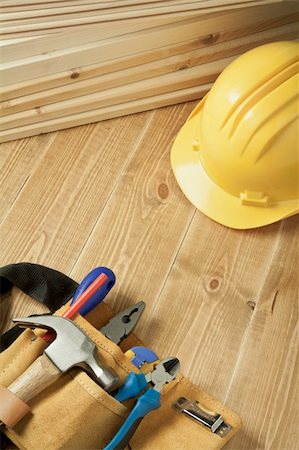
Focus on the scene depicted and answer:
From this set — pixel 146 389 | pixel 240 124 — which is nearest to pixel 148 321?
pixel 146 389

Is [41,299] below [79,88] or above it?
below

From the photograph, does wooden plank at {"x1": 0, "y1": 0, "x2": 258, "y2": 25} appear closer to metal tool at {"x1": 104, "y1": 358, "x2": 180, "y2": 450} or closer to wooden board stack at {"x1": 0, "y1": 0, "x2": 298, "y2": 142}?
wooden board stack at {"x1": 0, "y1": 0, "x2": 298, "y2": 142}

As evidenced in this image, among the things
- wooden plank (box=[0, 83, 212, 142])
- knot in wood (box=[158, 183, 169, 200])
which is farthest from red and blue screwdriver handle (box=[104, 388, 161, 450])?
wooden plank (box=[0, 83, 212, 142])

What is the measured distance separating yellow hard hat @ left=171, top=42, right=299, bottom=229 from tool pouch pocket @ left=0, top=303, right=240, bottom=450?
1.43ft

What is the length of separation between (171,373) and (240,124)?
544 millimetres

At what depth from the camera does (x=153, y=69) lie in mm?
1492

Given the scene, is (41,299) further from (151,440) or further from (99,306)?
(151,440)

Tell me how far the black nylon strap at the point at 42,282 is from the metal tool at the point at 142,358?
0.19 meters

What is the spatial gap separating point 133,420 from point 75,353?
0.52 ft

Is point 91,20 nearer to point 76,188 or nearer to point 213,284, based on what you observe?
point 76,188

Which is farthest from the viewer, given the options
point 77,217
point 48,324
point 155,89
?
point 155,89

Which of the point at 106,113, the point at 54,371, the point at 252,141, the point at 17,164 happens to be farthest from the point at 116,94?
the point at 54,371

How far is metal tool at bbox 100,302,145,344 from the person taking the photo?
1221mm

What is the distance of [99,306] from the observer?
4.19 ft
